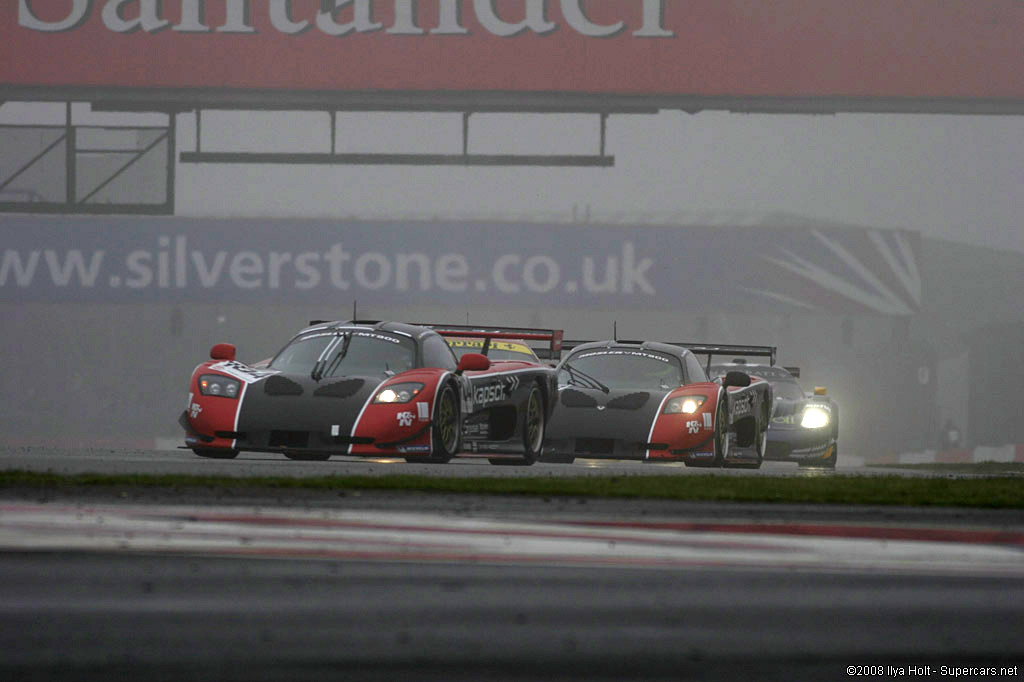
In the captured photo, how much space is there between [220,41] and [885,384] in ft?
40.3

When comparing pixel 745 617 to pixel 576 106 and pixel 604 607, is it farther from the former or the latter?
pixel 576 106

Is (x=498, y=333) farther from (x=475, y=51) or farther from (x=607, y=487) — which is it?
(x=475, y=51)

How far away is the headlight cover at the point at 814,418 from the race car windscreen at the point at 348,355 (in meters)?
5.92

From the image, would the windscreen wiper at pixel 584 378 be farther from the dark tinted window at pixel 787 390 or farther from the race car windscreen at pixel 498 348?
the dark tinted window at pixel 787 390

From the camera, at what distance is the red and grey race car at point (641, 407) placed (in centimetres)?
1177

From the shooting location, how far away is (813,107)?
2702 cm

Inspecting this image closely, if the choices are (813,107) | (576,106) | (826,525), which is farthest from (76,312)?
A: (826,525)

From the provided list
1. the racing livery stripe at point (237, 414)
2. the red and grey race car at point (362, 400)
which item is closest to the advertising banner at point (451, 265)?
the red and grey race car at point (362, 400)

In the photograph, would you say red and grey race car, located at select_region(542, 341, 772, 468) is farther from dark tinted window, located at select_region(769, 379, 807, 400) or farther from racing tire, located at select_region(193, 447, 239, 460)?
dark tinted window, located at select_region(769, 379, 807, 400)

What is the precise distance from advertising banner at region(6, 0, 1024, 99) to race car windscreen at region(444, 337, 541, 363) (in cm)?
1453

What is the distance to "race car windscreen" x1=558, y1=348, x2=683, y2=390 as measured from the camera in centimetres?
1225

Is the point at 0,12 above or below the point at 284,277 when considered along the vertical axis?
above

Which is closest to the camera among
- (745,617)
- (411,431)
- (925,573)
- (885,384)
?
(745,617)

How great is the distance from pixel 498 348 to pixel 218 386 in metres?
2.85
